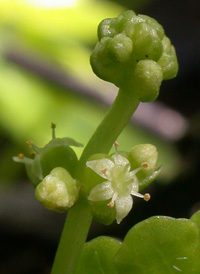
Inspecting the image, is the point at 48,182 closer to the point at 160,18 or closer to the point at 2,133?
the point at 2,133

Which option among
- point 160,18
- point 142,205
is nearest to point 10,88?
point 142,205

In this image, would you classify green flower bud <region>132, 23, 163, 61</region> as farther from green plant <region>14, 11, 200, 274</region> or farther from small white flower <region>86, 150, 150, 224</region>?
small white flower <region>86, 150, 150, 224</region>

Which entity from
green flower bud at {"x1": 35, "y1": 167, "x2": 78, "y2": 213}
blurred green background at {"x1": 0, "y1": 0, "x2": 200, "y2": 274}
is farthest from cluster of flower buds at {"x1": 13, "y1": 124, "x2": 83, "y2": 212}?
blurred green background at {"x1": 0, "y1": 0, "x2": 200, "y2": 274}

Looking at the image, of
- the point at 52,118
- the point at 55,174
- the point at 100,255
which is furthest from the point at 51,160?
the point at 52,118

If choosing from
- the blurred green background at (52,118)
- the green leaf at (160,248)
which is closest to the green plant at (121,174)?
the green leaf at (160,248)

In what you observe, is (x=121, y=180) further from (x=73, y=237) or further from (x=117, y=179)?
(x=73, y=237)
